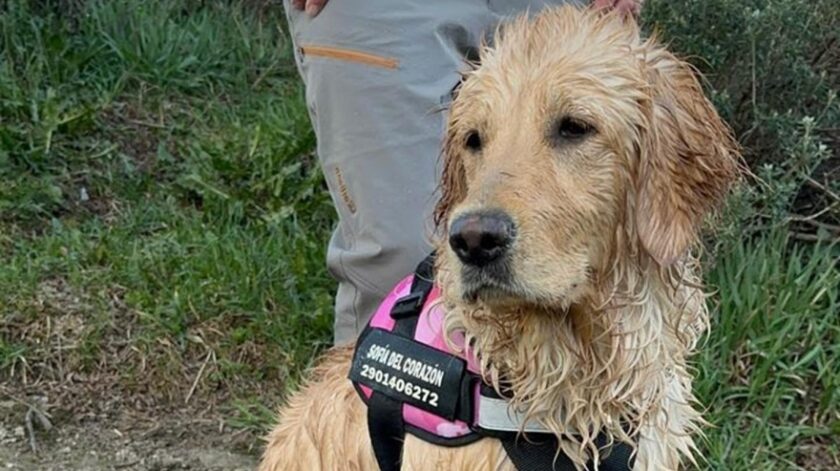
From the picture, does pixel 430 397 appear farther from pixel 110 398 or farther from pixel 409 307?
pixel 110 398

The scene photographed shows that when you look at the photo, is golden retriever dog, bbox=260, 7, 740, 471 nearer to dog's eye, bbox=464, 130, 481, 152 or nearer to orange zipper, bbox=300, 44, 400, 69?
dog's eye, bbox=464, 130, 481, 152

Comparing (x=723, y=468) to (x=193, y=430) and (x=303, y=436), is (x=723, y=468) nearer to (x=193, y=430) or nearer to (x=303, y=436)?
(x=303, y=436)

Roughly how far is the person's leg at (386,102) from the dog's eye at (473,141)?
29.7 inches

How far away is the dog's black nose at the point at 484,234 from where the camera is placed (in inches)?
101

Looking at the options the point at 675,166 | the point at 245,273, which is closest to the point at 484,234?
the point at 675,166

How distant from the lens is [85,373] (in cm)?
489

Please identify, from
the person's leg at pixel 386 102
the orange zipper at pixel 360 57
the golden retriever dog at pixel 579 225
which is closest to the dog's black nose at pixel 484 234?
the golden retriever dog at pixel 579 225

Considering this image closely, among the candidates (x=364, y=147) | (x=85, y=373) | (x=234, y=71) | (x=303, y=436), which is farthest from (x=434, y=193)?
(x=234, y=71)

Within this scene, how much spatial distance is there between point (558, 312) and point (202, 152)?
3.50 meters

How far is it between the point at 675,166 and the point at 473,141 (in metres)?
0.45

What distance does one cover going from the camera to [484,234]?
2.55 metres

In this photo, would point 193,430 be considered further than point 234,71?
No

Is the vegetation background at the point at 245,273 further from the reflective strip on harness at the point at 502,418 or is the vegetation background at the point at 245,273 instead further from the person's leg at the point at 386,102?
the reflective strip on harness at the point at 502,418

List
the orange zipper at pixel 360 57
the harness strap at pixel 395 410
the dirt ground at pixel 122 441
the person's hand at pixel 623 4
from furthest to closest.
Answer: the dirt ground at pixel 122 441, the orange zipper at pixel 360 57, the person's hand at pixel 623 4, the harness strap at pixel 395 410
